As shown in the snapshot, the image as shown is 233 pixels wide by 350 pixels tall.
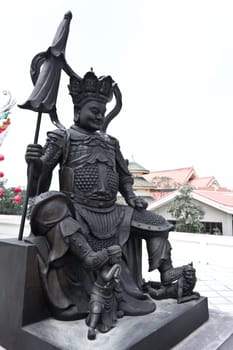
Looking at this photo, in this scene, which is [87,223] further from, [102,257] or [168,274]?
[168,274]

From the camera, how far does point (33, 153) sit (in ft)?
5.61

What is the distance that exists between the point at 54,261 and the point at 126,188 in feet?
3.00

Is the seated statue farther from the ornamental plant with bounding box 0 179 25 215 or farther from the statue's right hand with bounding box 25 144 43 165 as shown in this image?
the ornamental plant with bounding box 0 179 25 215

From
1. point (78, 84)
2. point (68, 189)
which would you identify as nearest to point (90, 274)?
point (68, 189)

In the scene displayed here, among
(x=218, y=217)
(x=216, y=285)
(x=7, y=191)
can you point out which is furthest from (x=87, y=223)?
(x=7, y=191)

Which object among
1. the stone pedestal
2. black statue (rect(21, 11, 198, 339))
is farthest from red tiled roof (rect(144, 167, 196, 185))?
the stone pedestal

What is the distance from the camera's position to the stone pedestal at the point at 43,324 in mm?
1293

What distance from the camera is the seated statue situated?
5.02 feet

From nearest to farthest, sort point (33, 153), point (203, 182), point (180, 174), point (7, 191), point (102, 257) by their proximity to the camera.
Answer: point (102, 257) < point (33, 153) < point (7, 191) < point (203, 182) < point (180, 174)

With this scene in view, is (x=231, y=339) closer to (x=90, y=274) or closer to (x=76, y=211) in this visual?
(x=90, y=274)

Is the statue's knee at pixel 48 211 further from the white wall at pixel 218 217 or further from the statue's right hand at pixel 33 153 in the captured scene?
the white wall at pixel 218 217

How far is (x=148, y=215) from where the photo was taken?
1995mm

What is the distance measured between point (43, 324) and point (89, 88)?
1.64m

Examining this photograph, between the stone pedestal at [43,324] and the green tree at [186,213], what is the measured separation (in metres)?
6.41
